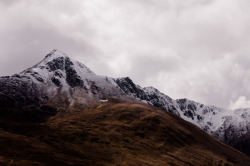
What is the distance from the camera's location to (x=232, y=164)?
18312 cm

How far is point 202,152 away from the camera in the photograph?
186 meters

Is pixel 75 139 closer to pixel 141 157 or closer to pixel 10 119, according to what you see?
pixel 141 157

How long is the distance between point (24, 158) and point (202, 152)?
127555 mm

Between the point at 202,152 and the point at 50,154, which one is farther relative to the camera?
the point at 202,152

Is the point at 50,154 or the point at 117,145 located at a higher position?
the point at 117,145

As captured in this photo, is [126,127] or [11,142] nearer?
[11,142]

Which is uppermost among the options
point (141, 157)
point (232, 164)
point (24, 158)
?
point (232, 164)

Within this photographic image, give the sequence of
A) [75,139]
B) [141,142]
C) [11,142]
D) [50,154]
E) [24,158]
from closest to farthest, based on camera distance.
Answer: [24,158] < [50,154] < [11,142] < [75,139] < [141,142]

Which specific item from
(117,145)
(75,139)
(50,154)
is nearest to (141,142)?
(117,145)

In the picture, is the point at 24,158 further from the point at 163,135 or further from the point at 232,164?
the point at 232,164

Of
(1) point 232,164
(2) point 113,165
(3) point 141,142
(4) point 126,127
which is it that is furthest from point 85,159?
(1) point 232,164

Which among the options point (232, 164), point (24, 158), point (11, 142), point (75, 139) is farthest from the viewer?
point (232, 164)

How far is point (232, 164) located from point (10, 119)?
15450 cm

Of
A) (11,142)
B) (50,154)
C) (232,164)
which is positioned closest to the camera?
(50,154)
